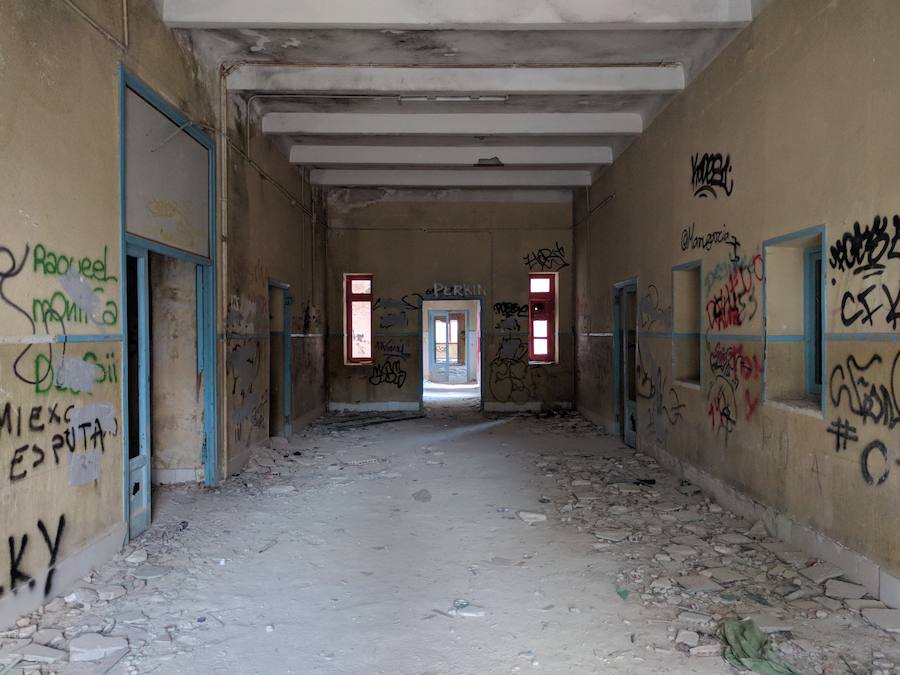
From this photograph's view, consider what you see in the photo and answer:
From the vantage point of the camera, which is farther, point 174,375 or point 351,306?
point 351,306

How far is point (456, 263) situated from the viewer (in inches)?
439

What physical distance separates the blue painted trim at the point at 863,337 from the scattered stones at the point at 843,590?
4.56 ft

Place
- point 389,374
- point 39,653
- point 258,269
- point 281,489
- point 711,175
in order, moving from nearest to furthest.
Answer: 1. point 39,653
2. point 711,175
3. point 281,489
4. point 258,269
5. point 389,374

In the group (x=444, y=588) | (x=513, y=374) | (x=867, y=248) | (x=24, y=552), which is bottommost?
(x=444, y=588)

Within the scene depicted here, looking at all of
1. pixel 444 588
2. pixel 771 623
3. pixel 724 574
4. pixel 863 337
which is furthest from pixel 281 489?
pixel 863 337

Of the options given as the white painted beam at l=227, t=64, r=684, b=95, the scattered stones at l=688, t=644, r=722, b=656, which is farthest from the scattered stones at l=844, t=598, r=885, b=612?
the white painted beam at l=227, t=64, r=684, b=95

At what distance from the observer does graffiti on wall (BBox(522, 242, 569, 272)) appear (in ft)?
36.7

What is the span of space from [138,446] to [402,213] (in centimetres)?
727

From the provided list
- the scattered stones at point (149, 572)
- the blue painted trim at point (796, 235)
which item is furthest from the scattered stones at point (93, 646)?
the blue painted trim at point (796, 235)

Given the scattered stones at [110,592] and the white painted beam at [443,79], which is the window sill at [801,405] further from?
the scattered stones at [110,592]

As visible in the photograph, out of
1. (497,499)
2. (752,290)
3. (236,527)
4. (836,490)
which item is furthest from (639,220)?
(236,527)

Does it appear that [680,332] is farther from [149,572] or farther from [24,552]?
[24,552]

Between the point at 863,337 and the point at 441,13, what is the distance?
3.79m

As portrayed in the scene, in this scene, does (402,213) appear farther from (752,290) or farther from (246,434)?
(752,290)
